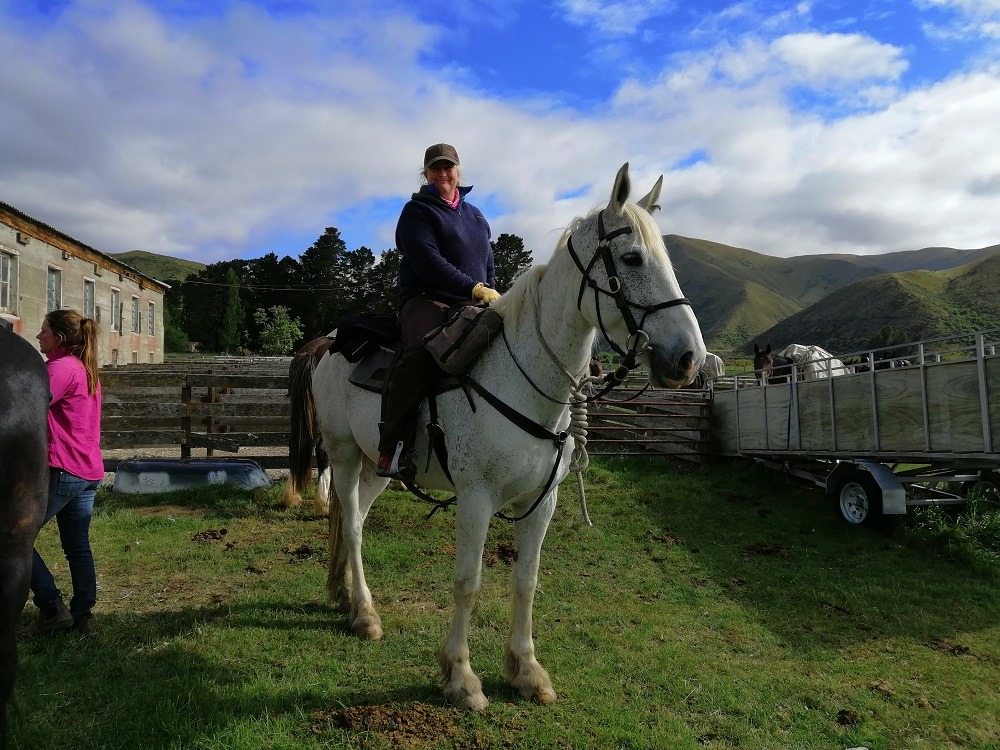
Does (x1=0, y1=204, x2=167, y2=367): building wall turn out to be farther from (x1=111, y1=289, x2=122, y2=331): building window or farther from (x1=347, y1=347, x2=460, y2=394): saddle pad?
(x1=347, y1=347, x2=460, y2=394): saddle pad

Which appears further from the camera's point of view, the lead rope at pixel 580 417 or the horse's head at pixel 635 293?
the lead rope at pixel 580 417

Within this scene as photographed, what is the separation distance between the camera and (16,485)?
2309 mm

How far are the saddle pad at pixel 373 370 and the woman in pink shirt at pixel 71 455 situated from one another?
1.80m

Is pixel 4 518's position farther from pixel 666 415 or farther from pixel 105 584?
pixel 666 415

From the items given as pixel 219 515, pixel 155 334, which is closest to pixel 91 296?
pixel 155 334

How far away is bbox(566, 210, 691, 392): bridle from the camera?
271 cm

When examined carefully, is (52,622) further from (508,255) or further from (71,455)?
(508,255)

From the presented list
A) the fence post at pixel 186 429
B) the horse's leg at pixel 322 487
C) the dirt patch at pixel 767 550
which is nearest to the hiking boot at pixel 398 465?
the horse's leg at pixel 322 487

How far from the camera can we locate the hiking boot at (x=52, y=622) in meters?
4.03

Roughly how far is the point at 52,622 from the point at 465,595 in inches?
116

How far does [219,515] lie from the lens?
758cm

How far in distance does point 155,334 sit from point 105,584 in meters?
37.5

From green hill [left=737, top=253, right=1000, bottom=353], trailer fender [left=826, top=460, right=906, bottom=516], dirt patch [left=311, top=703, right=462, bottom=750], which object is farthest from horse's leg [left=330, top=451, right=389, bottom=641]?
green hill [left=737, top=253, right=1000, bottom=353]

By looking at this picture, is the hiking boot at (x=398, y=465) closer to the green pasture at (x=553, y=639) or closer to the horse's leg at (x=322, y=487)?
the green pasture at (x=553, y=639)
